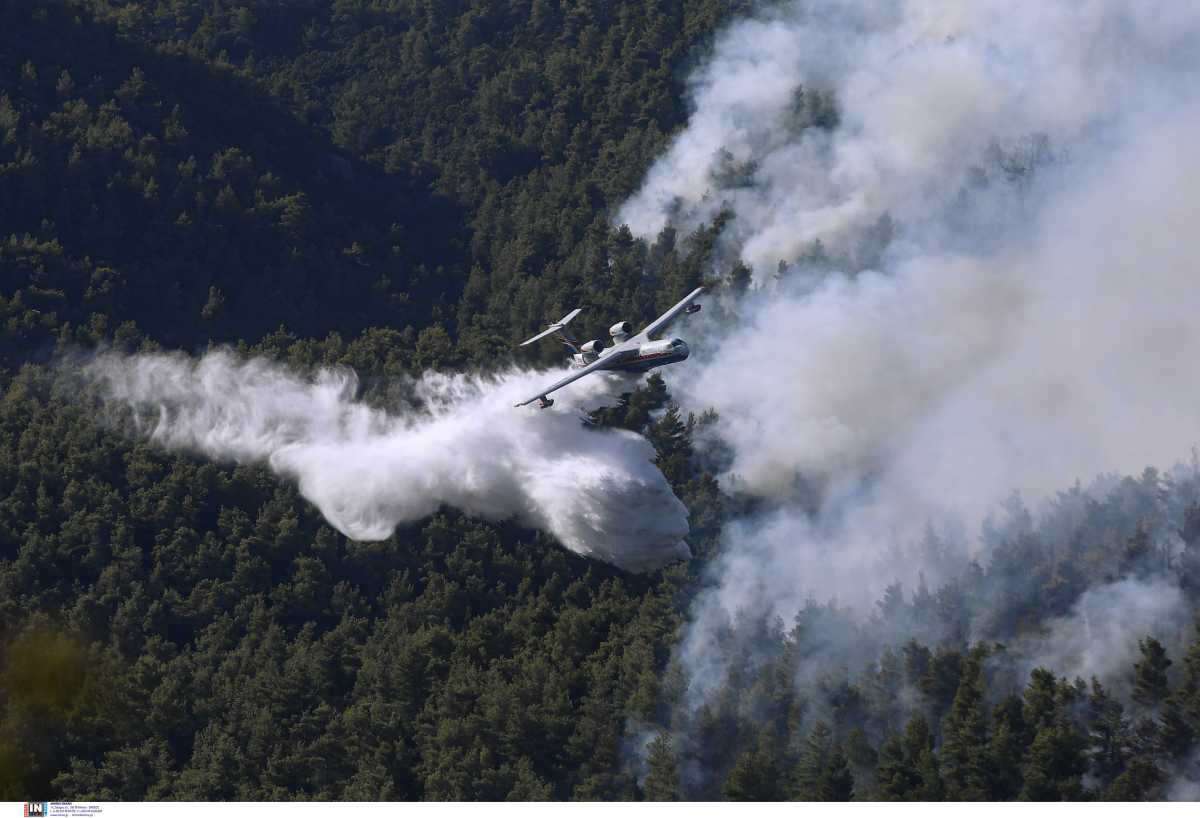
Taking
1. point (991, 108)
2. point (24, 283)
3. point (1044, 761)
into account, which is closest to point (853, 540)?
point (1044, 761)

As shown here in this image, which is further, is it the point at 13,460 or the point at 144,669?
the point at 13,460

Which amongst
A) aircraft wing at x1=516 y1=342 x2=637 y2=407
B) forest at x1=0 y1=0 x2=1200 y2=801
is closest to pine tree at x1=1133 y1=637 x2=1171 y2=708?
forest at x1=0 y1=0 x2=1200 y2=801

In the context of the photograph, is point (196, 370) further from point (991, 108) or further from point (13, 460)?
point (991, 108)

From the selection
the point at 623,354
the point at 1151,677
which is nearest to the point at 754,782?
the point at 1151,677

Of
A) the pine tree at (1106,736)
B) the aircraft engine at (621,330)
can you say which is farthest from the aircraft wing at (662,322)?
the pine tree at (1106,736)

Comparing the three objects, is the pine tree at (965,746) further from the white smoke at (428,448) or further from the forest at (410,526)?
the white smoke at (428,448)

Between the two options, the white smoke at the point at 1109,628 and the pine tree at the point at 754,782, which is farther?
the white smoke at the point at 1109,628
